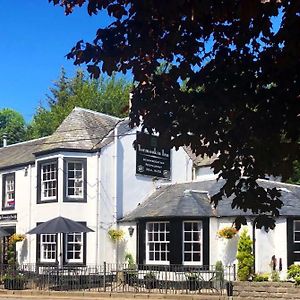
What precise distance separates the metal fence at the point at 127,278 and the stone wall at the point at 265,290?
1238 mm

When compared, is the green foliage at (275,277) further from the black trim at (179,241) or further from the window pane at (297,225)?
the black trim at (179,241)

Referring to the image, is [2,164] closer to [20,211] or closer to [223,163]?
[20,211]

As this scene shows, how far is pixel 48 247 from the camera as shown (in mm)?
30078

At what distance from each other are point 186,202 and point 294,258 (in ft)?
17.3

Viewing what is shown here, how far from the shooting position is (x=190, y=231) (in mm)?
27875

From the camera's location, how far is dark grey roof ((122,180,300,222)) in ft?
90.1

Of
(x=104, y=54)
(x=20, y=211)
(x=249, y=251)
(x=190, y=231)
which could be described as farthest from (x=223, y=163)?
(x=20, y=211)

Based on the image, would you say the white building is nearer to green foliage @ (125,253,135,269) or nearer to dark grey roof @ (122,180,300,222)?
dark grey roof @ (122,180,300,222)

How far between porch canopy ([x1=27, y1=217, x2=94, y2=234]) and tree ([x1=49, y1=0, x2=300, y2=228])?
22563 millimetres

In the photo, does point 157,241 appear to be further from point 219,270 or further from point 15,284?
point 15,284

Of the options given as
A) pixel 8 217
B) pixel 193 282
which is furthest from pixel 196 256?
pixel 8 217

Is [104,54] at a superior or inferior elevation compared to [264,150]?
superior

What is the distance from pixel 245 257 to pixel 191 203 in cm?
406

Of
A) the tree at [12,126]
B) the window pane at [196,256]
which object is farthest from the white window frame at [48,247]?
the tree at [12,126]
